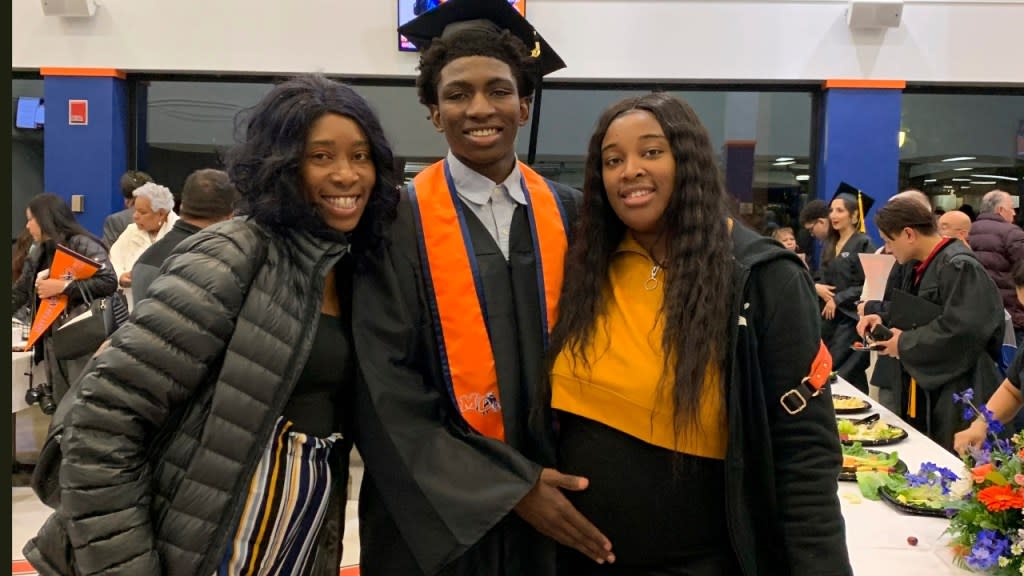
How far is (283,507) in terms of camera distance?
1.52 m

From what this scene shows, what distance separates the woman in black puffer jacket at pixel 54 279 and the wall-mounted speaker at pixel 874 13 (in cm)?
572

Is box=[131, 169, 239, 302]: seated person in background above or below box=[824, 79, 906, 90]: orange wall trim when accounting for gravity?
below

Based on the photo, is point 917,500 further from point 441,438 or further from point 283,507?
point 283,507

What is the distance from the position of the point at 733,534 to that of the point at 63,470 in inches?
43.8

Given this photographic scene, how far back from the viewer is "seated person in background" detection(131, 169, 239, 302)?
3.13 metres

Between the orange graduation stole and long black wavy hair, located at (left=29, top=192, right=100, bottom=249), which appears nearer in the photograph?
the orange graduation stole

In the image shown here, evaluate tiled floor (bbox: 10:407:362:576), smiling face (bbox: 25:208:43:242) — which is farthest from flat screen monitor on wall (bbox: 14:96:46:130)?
smiling face (bbox: 25:208:43:242)

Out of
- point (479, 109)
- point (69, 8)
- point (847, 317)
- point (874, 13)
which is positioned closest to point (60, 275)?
point (479, 109)

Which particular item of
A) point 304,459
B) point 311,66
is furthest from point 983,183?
point 304,459

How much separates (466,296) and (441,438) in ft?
0.91

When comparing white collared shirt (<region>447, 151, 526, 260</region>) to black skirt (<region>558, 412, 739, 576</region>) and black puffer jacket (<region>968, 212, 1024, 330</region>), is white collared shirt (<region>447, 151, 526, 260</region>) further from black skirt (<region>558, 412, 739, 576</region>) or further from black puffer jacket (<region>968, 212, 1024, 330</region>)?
black puffer jacket (<region>968, 212, 1024, 330</region>)

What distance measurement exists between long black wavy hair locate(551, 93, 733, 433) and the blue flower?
0.68 meters

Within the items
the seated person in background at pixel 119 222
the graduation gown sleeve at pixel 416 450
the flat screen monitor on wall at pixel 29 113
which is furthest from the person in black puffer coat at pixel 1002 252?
the flat screen monitor on wall at pixel 29 113

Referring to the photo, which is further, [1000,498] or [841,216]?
[841,216]
